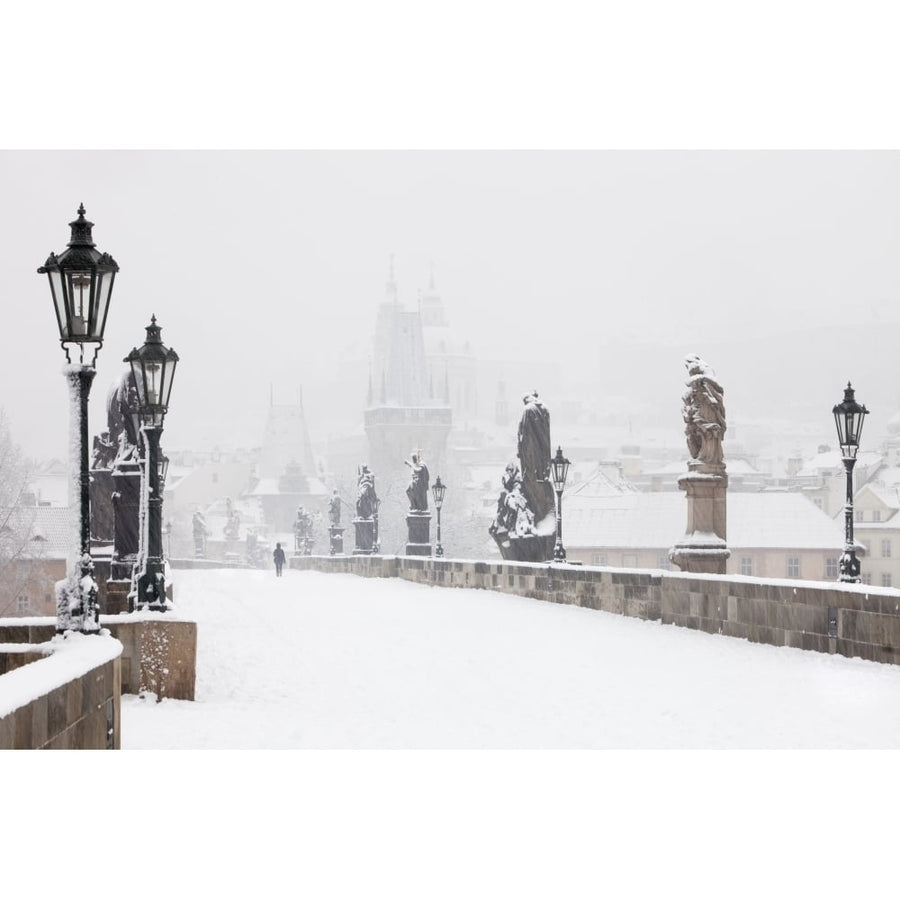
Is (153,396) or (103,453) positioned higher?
(153,396)

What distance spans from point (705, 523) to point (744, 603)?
151 inches

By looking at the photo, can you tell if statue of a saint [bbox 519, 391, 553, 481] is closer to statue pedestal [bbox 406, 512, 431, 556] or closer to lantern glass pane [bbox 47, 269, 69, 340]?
statue pedestal [bbox 406, 512, 431, 556]

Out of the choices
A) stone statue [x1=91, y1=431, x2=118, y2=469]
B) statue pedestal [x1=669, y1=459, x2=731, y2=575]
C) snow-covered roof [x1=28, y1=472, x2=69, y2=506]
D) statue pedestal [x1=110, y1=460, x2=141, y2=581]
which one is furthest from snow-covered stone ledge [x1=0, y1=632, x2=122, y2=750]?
snow-covered roof [x1=28, y1=472, x2=69, y2=506]

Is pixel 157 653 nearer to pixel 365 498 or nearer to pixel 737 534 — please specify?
pixel 365 498

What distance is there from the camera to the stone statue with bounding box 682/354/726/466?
19.5 meters

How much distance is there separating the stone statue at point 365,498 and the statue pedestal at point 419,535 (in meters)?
7.31

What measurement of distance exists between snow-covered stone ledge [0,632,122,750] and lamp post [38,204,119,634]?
0.28 m

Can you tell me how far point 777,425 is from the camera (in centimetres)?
14550

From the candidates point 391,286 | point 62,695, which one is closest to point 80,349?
point 62,695

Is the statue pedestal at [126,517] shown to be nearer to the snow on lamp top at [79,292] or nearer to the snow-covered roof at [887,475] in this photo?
the snow on lamp top at [79,292]

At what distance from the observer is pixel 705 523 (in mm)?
19688

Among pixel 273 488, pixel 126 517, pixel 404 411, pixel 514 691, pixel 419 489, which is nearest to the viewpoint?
pixel 514 691

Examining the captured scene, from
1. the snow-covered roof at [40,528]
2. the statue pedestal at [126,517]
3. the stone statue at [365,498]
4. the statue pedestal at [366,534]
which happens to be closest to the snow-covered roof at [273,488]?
the snow-covered roof at [40,528]

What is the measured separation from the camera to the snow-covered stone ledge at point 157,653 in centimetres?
1159
